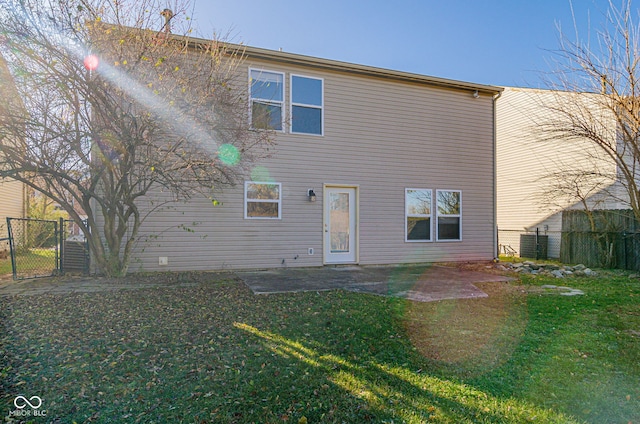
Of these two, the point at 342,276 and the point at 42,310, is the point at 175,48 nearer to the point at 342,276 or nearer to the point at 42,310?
the point at 42,310

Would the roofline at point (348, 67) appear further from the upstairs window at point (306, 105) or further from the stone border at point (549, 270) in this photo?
the stone border at point (549, 270)

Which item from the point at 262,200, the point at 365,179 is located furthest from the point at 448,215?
the point at 262,200

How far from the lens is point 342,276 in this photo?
7.66 meters

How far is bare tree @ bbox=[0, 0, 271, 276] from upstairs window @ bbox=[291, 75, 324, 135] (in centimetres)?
234

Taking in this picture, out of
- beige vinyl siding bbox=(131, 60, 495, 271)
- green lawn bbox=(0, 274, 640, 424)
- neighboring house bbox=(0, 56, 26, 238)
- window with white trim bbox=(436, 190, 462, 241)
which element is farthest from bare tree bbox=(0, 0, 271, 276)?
window with white trim bbox=(436, 190, 462, 241)

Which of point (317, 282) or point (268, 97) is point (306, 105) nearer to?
point (268, 97)

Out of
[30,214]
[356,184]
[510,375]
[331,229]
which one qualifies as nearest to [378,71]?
[356,184]

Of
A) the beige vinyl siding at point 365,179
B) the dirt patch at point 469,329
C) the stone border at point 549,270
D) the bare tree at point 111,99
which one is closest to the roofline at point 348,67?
the beige vinyl siding at point 365,179

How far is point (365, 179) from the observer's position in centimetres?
935

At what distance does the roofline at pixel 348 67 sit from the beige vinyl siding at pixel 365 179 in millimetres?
149

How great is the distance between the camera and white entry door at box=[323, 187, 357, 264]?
9086 millimetres

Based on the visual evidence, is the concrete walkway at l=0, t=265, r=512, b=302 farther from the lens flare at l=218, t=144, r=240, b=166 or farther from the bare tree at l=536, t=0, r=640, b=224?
the bare tree at l=536, t=0, r=640, b=224

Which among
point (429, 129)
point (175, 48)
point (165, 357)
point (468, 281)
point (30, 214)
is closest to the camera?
point (165, 357)

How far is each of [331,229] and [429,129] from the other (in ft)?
12.7
